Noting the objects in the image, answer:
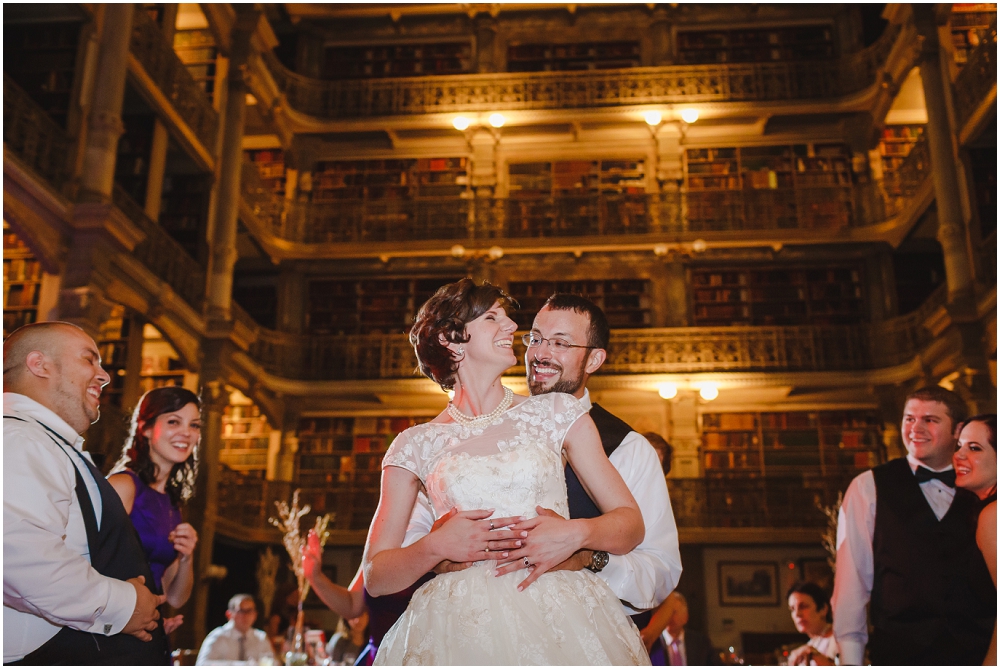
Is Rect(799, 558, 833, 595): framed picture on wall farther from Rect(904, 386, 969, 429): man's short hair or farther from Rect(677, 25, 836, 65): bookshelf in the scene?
Rect(904, 386, 969, 429): man's short hair

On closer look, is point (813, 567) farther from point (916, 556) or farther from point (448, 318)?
point (448, 318)

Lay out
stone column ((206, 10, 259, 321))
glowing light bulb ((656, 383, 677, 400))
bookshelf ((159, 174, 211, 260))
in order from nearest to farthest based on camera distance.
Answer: stone column ((206, 10, 259, 321)) → bookshelf ((159, 174, 211, 260)) → glowing light bulb ((656, 383, 677, 400))

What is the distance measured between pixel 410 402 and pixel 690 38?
758 centimetres

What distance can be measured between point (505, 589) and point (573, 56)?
13.8 meters

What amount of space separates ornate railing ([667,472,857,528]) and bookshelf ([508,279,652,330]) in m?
2.68

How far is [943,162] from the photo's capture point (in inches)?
421

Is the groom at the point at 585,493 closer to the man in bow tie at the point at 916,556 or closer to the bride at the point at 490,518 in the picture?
the bride at the point at 490,518

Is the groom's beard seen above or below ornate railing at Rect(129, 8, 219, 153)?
below

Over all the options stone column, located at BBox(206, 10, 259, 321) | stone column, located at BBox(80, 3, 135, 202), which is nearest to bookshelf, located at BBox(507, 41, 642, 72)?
stone column, located at BBox(206, 10, 259, 321)

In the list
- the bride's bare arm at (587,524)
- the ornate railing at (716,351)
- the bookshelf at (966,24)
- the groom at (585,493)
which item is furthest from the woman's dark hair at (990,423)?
the bookshelf at (966,24)

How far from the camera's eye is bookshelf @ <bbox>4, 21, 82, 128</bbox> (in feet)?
28.1

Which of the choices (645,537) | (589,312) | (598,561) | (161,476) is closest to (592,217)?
(161,476)

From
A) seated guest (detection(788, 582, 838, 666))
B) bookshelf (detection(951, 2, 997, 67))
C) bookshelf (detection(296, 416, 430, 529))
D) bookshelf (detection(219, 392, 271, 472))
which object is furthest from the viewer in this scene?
bookshelf (detection(219, 392, 271, 472))

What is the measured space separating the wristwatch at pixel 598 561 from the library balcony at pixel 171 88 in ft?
29.3
